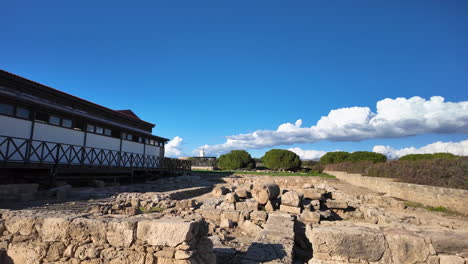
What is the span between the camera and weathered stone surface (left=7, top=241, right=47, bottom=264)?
3811 millimetres

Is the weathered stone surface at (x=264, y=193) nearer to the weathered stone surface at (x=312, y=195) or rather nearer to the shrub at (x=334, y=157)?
the weathered stone surface at (x=312, y=195)

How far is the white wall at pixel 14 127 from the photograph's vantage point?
11477mm

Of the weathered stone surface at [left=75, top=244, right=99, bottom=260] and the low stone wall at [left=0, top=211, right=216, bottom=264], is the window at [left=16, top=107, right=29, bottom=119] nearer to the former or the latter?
the low stone wall at [left=0, top=211, right=216, bottom=264]

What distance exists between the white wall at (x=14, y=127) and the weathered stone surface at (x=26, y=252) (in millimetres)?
10397

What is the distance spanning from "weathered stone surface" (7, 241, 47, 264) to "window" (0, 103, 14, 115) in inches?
417

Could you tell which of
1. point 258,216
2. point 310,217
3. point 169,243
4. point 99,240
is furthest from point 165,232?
point 310,217

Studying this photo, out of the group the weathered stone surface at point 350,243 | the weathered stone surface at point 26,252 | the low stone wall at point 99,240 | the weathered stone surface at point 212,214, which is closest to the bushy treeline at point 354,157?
the weathered stone surface at point 212,214

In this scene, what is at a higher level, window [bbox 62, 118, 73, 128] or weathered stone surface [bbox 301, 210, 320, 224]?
window [bbox 62, 118, 73, 128]

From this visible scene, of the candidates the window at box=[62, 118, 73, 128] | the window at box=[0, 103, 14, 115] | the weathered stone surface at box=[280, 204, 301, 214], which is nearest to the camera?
the weathered stone surface at box=[280, 204, 301, 214]

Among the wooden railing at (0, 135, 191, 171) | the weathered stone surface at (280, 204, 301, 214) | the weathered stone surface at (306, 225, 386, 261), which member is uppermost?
the wooden railing at (0, 135, 191, 171)

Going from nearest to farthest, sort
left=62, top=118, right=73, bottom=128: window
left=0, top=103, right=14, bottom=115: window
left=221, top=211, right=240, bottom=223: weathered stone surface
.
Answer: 1. left=221, top=211, right=240, bottom=223: weathered stone surface
2. left=0, top=103, right=14, bottom=115: window
3. left=62, top=118, right=73, bottom=128: window

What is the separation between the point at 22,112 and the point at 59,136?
7.67 ft

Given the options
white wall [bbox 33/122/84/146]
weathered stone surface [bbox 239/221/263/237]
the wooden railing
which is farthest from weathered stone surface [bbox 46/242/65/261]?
white wall [bbox 33/122/84/146]

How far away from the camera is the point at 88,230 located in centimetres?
373
